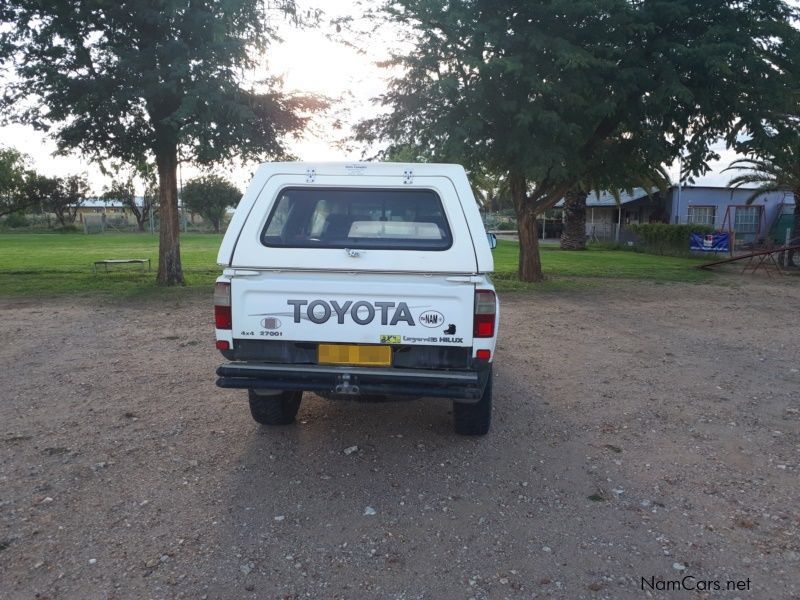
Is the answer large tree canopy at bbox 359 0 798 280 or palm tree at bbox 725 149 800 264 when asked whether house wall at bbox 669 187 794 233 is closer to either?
palm tree at bbox 725 149 800 264

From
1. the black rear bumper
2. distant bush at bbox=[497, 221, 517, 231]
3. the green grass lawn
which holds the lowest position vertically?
the green grass lawn

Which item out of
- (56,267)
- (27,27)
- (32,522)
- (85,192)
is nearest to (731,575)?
(32,522)

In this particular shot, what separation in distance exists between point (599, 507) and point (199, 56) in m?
10.4

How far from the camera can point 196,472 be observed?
4.14 metres

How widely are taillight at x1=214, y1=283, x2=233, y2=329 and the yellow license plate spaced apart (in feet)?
2.10

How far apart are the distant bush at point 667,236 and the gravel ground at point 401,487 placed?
20283 millimetres

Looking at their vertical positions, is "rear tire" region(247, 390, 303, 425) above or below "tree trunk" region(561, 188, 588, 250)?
below

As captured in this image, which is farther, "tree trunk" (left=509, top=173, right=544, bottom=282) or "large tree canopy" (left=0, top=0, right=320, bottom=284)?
"tree trunk" (left=509, top=173, right=544, bottom=282)

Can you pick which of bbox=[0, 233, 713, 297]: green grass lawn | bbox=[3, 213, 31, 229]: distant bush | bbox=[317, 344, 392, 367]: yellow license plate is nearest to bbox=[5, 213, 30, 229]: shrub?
bbox=[3, 213, 31, 229]: distant bush

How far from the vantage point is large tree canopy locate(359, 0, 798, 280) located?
1096 cm

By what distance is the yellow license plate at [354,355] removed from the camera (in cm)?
400

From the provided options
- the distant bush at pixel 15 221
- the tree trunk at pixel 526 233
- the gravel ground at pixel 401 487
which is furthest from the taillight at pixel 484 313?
the distant bush at pixel 15 221

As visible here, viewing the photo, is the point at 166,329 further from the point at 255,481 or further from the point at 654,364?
the point at 654,364

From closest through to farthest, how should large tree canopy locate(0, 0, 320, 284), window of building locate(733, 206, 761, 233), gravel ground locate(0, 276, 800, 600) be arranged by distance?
gravel ground locate(0, 276, 800, 600) < large tree canopy locate(0, 0, 320, 284) < window of building locate(733, 206, 761, 233)
